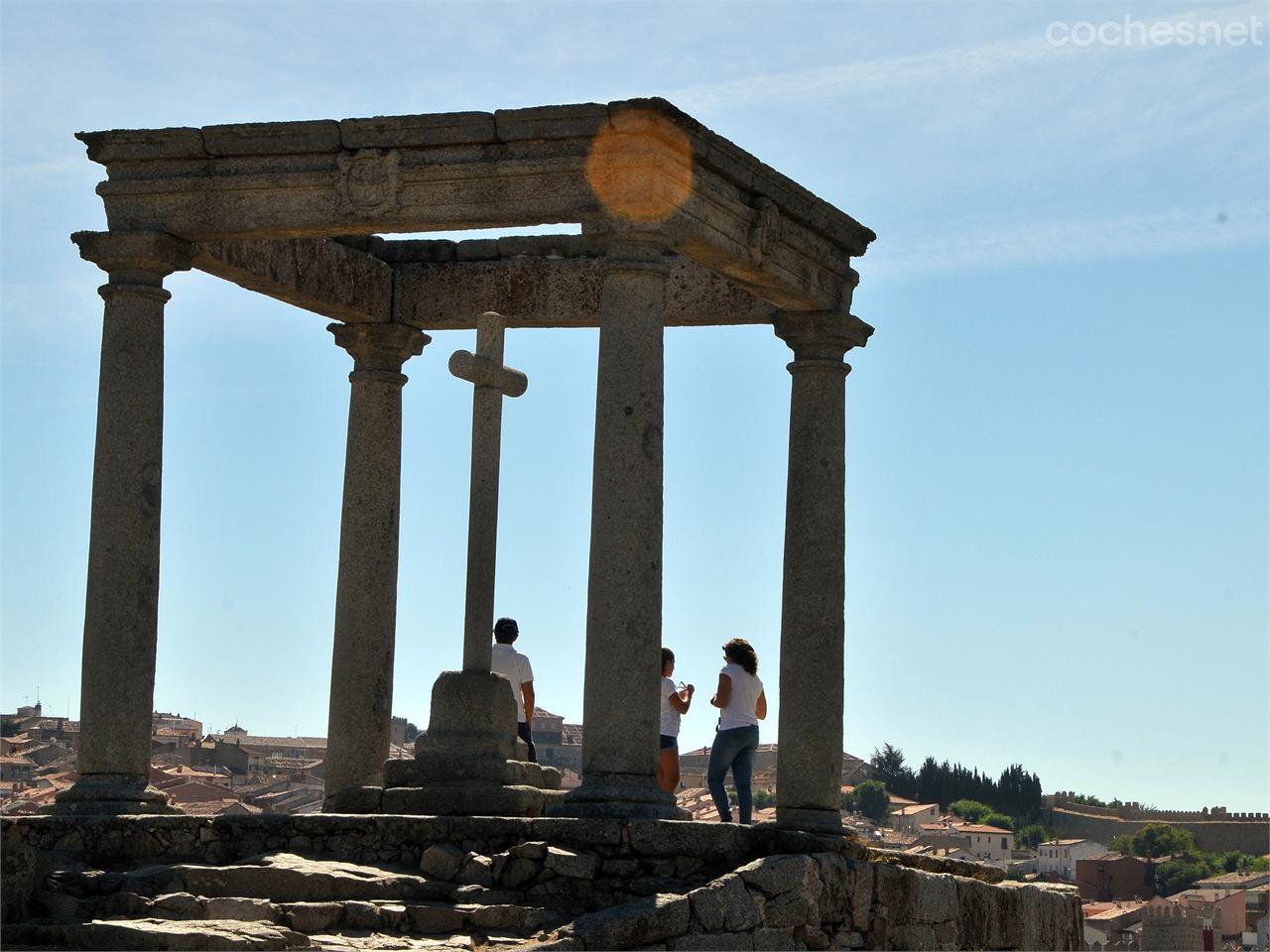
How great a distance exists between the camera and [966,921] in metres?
20.0

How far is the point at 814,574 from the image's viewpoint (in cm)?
2077

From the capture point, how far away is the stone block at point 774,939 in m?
16.8

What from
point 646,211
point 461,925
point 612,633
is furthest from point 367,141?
point 461,925

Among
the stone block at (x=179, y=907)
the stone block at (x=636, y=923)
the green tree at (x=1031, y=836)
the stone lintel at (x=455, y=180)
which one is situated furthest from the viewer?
the green tree at (x=1031, y=836)

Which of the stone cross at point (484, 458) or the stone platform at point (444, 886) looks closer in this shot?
the stone platform at point (444, 886)

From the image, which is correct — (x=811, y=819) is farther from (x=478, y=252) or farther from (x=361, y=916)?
(x=478, y=252)

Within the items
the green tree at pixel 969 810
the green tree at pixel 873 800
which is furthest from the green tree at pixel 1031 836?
the green tree at pixel 873 800

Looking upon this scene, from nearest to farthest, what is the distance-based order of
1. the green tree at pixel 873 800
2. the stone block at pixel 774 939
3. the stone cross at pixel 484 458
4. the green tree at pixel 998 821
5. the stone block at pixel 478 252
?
the stone block at pixel 774 939, the stone cross at pixel 484 458, the stone block at pixel 478 252, the green tree at pixel 873 800, the green tree at pixel 998 821

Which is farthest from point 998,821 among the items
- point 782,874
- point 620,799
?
point 782,874

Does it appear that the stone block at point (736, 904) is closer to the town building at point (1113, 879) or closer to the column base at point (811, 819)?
the column base at point (811, 819)

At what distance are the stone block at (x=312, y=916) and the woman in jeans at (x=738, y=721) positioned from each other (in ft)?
16.1

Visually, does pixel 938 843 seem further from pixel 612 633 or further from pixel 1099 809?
pixel 612 633

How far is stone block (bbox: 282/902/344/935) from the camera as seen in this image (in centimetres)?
Result: 1570

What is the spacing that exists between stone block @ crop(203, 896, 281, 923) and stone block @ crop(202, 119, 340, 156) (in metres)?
6.38
